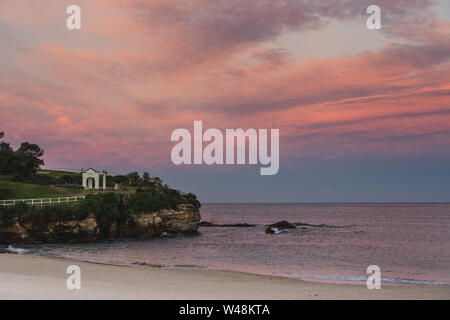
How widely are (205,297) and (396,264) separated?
31999mm

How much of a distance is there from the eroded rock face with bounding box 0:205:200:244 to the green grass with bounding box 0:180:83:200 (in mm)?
13765

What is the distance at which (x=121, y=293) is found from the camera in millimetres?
19000

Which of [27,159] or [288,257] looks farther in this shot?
[27,159]

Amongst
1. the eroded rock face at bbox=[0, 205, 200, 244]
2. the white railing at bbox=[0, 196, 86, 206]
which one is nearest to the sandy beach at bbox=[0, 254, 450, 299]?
the eroded rock face at bbox=[0, 205, 200, 244]

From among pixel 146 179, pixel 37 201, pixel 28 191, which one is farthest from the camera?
pixel 146 179

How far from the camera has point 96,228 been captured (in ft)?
202

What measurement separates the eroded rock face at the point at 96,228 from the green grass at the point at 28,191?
13.8 meters

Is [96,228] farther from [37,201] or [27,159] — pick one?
[27,159]

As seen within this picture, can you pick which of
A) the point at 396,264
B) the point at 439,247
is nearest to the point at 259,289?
the point at 396,264

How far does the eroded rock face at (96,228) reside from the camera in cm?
5499

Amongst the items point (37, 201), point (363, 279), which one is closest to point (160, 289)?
point (363, 279)

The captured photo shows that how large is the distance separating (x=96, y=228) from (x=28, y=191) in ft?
65.5
